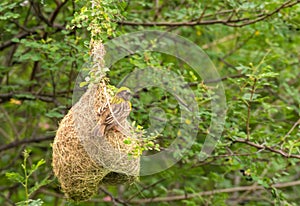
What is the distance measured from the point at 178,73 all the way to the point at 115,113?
1027 millimetres

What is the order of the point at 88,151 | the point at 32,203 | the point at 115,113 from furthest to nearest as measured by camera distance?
1. the point at 32,203
2. the point at 88,151
3. the point at 115,113

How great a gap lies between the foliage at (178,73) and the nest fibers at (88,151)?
186 millimetres

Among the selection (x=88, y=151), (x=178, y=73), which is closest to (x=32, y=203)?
(x=88, y=151)

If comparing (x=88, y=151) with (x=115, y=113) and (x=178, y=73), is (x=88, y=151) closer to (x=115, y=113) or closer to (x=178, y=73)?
(x=115, y=113)

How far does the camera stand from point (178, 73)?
10.7 feet

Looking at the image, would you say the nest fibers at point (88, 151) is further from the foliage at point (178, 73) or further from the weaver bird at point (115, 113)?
the foliage at point (178, 73)

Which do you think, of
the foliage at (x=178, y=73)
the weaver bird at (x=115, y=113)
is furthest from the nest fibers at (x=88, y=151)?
the foliage at (x=178, y=73)

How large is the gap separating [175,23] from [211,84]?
0.40 metres

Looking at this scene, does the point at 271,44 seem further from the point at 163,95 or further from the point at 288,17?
the point at 163,95

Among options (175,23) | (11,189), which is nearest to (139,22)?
(175,23)

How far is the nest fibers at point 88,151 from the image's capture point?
239 centimetres

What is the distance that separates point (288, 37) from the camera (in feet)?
13.3

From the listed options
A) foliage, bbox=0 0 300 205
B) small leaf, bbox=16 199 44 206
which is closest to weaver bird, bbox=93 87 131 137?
foliage, bbox=0 0 300 205

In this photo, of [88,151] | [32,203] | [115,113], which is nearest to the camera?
[115,113]
